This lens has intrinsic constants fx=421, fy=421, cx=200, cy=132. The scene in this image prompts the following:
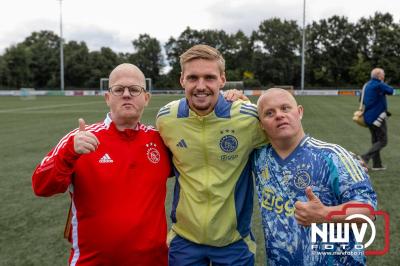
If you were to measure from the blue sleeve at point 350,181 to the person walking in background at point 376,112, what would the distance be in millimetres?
6401

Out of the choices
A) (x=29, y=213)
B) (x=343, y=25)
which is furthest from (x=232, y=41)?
(x=29, y=213)

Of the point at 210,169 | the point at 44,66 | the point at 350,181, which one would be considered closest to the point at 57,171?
the point at 210,169

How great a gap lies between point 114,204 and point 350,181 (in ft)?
4.46

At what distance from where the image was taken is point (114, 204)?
8.27ft

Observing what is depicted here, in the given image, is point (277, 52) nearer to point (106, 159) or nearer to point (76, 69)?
point (76, 69)

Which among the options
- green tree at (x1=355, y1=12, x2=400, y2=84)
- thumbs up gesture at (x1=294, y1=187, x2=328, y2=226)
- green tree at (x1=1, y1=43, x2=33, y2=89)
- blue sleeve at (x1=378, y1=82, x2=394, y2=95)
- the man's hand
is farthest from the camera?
green tree at (x1=1, y1=43, x2=33, y2=89)

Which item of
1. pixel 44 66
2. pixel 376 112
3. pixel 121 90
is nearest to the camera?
pixel 121 90

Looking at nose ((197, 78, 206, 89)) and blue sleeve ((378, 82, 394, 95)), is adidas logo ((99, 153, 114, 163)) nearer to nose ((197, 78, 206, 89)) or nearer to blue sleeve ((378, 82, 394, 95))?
nose ((197, 78, 206, 89))

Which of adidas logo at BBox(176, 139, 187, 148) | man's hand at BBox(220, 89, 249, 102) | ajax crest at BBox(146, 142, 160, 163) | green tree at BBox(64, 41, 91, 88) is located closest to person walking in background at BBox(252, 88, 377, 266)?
man's hand at BBox(220, 89, 249, 102)

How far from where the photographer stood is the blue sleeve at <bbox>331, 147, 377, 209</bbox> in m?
2.25

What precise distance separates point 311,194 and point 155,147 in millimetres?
1053

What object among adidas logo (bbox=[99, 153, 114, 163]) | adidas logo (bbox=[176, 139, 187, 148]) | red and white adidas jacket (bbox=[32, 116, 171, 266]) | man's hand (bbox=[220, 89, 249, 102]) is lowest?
red and white adidas jacket (bbox=[32, 116, 171, 266])

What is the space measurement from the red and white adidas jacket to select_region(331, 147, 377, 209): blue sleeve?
1.07 meters

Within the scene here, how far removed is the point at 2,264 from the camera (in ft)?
13.9
